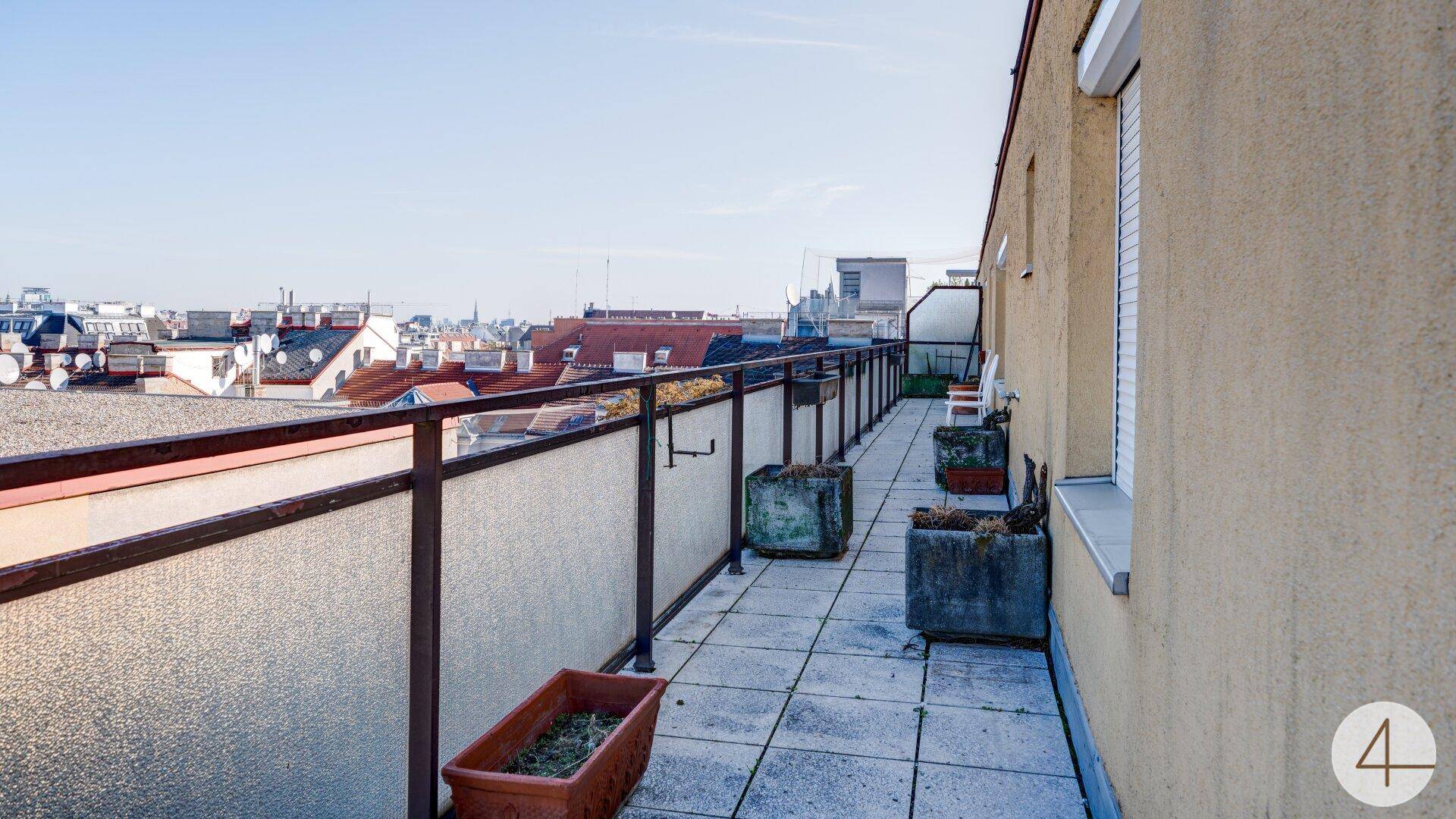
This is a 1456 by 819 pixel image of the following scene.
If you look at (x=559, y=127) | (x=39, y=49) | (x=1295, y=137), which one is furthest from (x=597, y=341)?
(x=1295, y=137)

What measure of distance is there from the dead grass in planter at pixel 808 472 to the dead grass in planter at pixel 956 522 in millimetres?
1466

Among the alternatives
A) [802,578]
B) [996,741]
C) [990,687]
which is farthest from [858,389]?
[996,741]

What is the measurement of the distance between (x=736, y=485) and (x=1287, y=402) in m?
4.54

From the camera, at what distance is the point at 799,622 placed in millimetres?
4555

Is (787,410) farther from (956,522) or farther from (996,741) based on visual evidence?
(996,741)

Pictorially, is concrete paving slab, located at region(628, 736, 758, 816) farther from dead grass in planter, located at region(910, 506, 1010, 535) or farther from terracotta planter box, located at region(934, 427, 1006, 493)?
terracotta planter box, located at region(934, 427, 1006, 493)

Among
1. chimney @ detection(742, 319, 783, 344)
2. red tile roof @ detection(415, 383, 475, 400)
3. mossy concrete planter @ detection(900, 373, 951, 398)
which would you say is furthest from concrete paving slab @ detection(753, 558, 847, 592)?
chimney @ detection(742, 319, 783, 344)

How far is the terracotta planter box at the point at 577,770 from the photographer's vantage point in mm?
2338

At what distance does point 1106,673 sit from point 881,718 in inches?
40.6

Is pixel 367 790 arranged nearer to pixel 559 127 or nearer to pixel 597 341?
pixel 559 127

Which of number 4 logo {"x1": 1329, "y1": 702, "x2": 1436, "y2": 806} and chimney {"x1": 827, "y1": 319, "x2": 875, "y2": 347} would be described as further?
chimney {"x1": 827, "y1": 319, "x2": 875, "y2": 347}

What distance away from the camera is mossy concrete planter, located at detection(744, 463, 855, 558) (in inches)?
224

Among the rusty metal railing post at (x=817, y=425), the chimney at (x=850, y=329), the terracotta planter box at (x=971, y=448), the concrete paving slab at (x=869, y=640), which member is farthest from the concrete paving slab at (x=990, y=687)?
the chimney at (x=850, y=329)

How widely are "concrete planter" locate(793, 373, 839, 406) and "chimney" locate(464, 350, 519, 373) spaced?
31.7 metres
